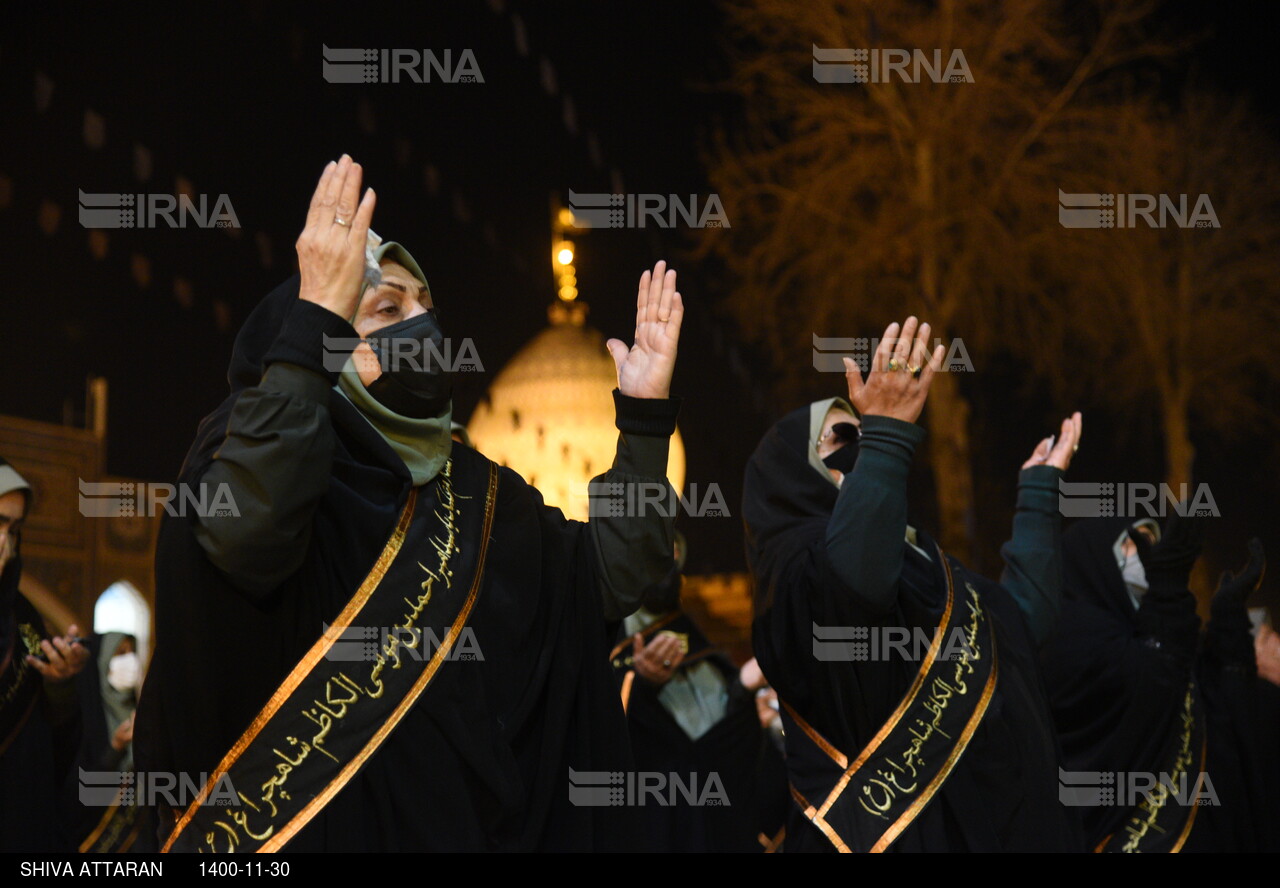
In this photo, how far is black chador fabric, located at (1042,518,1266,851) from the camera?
16.0 ft

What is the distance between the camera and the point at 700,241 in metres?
13.4

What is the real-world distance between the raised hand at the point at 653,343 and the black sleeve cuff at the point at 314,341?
66 cm

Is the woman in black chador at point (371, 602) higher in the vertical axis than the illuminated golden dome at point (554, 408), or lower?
lower

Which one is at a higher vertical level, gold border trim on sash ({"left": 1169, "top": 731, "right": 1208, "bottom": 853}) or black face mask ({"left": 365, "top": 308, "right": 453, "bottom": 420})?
black face mask ({"left": 365, "top": 308, "right": 453, "bottom": 420})

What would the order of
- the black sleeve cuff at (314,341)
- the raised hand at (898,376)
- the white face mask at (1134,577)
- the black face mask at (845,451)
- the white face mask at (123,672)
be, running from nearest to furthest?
the black sleeve cuff at (314,341)
the raised hand at (898,376)
the black face mask at (845,451)
the white face mask at (1134,577)
the white face mask at (123,672)

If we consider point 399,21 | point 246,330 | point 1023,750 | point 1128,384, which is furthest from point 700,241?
point 246,330

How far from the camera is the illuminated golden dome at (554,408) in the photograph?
66.6ft

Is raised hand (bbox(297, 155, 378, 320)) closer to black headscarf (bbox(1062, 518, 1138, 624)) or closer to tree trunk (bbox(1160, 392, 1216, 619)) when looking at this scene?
black headscarf (bbox(1062, 518, 1138, 624))

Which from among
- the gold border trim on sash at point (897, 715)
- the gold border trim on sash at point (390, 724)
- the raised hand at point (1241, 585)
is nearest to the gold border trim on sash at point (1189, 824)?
the raised hand at point (1241, 585)

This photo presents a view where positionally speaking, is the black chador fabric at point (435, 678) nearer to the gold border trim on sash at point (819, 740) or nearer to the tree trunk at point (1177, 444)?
the gold border trim on sash at point (819, 740)

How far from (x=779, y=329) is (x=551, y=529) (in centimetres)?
1071

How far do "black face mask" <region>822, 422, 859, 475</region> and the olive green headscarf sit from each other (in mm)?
1497

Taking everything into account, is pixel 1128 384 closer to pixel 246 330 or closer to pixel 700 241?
pixel 700 241

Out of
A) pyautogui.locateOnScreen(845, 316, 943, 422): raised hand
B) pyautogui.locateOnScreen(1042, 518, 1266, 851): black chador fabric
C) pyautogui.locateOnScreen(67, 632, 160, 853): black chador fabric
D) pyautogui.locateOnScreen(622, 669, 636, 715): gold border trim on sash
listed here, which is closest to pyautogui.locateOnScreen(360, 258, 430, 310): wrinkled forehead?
pyautogui.locateOnScreen(845, 316, 943, 422): raised hand
